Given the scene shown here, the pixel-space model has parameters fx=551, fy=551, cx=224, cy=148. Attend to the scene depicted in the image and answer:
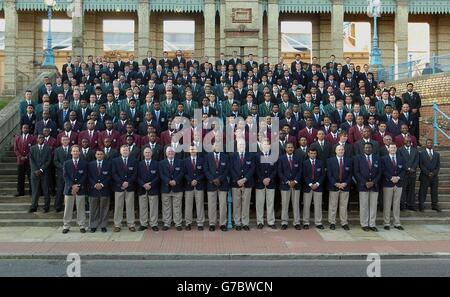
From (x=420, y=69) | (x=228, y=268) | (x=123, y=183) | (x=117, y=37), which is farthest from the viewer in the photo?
(x=117, y=37)

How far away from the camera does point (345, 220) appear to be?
1304 centimetres

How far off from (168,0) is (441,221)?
63.1 feet

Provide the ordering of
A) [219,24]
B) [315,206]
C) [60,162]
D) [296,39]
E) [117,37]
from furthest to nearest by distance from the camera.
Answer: [296,39] < [117,37] < [219,24] < [60,162] < [315,206]

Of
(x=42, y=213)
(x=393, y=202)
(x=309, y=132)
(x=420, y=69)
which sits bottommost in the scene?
(x=42, y=213)

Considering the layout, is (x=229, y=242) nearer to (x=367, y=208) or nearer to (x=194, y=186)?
(x=194, y=186)

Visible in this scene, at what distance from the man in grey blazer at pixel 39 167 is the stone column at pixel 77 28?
51.1 feet

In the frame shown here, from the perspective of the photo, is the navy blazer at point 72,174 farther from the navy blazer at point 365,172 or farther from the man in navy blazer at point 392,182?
the man in navy blazer at point 392,182

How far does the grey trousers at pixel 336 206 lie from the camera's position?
42.7ft

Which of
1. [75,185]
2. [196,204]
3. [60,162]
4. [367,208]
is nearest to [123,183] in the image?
[75,185]

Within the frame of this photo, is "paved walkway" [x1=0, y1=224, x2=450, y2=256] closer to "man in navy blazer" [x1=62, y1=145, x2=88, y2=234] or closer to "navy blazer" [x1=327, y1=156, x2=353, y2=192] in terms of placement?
"man in navy blazer" [x1=62, y1=145, x2=88, y2=234]

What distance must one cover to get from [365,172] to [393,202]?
1.09 metres

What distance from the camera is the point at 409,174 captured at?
13.6 metres

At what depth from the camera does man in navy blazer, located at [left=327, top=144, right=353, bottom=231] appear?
1295cm

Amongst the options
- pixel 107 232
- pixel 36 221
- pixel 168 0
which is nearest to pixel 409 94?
pixel 107 232
